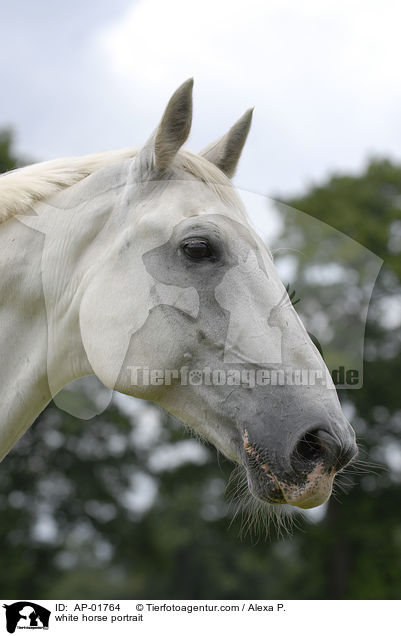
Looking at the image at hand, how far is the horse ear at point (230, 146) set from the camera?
325 centimetres

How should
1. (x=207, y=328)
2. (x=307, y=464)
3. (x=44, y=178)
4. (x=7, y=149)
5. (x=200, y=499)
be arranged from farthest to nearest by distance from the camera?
(x=200, y=499)
(x=7, y=149)
(x=44, y=178)
(x=207, y=328)
(x=307, y=464)

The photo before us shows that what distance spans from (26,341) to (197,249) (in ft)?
3.23

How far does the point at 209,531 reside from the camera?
2578 centimetres

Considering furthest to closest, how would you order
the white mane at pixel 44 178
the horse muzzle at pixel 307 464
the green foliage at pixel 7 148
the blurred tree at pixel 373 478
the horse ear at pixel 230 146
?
the blurred tree at pixel 373 478, the green foliage at pixel 7 148, the horse ear at pixel 230 146, the white mane at pixel 44 178, the horse muzzle at pixel 307 464

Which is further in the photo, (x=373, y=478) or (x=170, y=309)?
(x=373, y=478)

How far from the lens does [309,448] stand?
92.0 inches

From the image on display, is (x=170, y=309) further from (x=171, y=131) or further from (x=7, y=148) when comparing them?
(x=7, y=148)

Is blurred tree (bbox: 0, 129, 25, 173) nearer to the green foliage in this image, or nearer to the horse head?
the green foliage

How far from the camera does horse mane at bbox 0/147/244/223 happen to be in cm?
295
